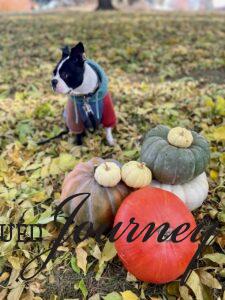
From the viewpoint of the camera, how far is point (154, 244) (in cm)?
226

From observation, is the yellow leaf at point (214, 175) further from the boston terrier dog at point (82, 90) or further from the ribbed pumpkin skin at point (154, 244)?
the boston terrier dog at point (82, 90)

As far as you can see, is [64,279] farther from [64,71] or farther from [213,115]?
[213,115]

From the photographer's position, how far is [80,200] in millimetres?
2586

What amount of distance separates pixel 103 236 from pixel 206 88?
3107 mm

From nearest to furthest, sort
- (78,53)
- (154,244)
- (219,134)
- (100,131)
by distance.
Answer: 1. (154,244)
2. (78,53)
3. (219,134)
4. (100,131)

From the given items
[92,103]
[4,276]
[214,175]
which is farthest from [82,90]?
[4,276]

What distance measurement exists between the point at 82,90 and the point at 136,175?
38.2 inches

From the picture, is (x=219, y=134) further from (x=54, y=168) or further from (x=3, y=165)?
(x=3, y=165)

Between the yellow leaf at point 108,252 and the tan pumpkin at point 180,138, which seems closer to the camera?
the yellow leaf at point 108,252

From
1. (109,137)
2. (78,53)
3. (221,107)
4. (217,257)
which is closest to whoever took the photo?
(217,257)

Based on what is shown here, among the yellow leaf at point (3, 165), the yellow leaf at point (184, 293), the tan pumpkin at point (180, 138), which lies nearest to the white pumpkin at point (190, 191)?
the tan pumpkin at point (180, 138)

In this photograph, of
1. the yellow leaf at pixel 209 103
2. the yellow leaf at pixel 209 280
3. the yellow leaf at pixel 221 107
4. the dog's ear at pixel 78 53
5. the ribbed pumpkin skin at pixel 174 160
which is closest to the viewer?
the yellow leaf at pixel 209 280

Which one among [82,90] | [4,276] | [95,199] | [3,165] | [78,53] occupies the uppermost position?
[78,53]

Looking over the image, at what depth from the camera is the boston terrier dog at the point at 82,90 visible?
295 centimetres
